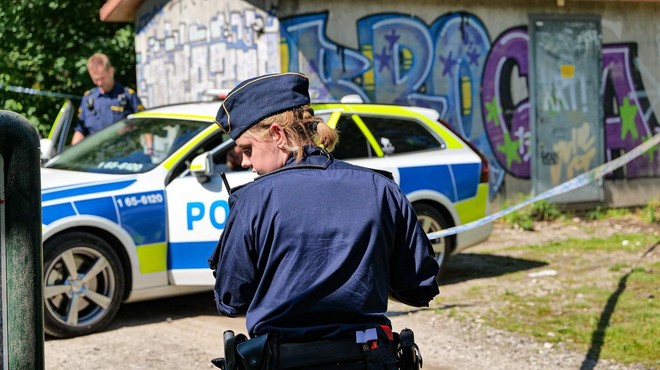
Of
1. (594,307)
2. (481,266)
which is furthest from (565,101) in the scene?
(594,307)

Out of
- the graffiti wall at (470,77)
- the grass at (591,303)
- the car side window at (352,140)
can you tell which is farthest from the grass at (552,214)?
the car side window at (352,140)

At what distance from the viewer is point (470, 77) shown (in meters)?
13.7

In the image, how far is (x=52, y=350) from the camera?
7066mm

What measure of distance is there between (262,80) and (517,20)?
11.3 metres

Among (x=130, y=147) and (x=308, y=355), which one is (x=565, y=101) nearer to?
(x=130, y=147)

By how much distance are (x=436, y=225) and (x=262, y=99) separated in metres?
6.12

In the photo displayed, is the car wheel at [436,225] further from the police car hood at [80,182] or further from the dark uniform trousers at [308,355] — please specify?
the dark uniform trousers at [308,355]

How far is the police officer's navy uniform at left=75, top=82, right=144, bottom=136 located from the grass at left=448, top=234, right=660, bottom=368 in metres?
3.85

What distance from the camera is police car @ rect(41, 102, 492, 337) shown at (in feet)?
24.0

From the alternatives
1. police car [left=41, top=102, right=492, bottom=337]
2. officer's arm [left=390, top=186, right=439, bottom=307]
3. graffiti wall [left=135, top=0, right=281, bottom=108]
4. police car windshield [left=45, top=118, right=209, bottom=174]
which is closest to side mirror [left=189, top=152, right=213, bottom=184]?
police car [left=41, top=102, right=492, bottom=337]

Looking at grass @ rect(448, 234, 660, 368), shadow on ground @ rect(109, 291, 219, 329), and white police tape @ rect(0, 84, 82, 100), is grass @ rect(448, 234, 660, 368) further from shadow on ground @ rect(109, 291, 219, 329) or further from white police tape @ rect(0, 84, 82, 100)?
white police tape @ rect(0, 84, 82, 100)

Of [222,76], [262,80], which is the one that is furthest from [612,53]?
[262,80]

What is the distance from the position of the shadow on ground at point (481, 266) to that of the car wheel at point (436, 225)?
0.39m

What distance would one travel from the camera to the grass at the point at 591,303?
7113 millimetres
